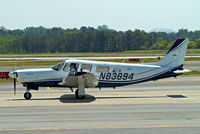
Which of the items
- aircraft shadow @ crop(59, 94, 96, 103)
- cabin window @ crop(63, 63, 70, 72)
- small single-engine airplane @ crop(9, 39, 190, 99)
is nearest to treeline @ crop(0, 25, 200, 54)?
small single-engine airplane @ crop(9, 39, 190, 99)

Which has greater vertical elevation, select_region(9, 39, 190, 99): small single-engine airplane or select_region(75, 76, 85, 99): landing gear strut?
select_region(9, 39, 190, 99): small single-engine airplane

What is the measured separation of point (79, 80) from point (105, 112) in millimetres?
3735

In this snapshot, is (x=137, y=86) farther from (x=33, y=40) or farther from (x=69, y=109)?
(x=33, y=40)

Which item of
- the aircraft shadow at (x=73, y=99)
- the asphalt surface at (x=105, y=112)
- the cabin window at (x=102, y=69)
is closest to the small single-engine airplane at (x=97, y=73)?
the cabin window at (x=102, y=69)

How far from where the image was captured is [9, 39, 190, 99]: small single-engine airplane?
15133 millimetres

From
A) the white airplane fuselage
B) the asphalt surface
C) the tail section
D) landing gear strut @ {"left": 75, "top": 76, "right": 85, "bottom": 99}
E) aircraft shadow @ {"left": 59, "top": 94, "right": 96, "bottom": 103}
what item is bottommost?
aircraft shadow @ {"left": 59, "top": 94, "right": 96, "bottom": 103}

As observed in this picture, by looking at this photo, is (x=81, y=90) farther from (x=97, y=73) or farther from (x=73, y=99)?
(x=97, y=73)

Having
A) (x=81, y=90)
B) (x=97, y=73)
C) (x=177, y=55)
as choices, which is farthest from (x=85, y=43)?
(x=81, y=90)

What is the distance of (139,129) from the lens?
9.27 meters

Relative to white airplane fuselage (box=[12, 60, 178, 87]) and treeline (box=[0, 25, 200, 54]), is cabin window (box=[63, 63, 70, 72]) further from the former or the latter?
treeline (box=[0, 25, 200, 54])

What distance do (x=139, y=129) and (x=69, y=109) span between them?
13.5 ft

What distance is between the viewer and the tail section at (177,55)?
15852mm

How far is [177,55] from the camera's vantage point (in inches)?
630

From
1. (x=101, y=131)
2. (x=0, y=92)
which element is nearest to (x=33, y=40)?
(x=0, y=92)
